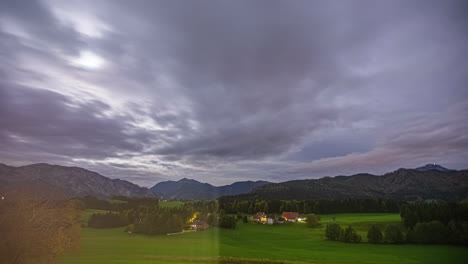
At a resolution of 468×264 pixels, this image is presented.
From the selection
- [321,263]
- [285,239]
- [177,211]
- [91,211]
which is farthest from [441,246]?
[91,211]

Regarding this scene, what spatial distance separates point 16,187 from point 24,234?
15.4 feet

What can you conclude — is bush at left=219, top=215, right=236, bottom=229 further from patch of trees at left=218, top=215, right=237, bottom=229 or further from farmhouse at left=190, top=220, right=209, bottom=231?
farmhouse at left=190, top=220, right=209, bottom=231

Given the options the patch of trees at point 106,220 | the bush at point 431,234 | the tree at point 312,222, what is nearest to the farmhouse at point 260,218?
the tree at point 312,222

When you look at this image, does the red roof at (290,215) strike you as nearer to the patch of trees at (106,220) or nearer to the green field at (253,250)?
the green field at (253,250)

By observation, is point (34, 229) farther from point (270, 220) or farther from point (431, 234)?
point (270, 220)

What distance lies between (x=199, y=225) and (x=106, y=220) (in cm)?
2669

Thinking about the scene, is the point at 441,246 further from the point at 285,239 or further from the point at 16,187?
the point at 16,187

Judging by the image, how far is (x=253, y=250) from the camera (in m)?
50.3

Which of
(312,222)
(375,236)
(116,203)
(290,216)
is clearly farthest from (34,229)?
(290,216)

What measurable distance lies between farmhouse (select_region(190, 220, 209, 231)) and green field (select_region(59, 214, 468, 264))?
2.80 m

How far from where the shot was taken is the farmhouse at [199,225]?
78.9 meters

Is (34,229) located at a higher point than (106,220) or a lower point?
higher

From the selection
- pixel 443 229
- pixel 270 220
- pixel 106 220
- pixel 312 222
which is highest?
pixel 443 229

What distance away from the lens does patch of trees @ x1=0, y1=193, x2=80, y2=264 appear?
18.5m
